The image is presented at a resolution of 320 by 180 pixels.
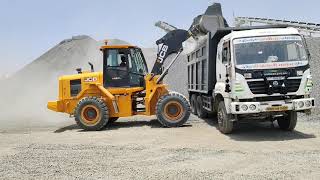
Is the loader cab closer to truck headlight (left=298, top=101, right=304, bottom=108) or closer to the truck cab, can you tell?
the truck cab

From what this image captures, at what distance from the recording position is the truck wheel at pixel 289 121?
12.5 m

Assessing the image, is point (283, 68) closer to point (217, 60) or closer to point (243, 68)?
point (243, 68)

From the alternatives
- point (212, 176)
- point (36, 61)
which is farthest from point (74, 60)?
point (212, 176)

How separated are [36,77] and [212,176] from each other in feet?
134

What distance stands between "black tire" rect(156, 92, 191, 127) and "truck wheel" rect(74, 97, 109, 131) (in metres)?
1.73

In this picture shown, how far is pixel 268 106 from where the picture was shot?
37.3 feet

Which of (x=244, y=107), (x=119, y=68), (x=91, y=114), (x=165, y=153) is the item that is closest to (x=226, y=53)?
(x=244, y=107)

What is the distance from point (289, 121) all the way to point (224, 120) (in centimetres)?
193

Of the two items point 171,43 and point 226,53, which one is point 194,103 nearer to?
point 171,43

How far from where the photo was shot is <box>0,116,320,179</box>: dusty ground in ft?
26.2

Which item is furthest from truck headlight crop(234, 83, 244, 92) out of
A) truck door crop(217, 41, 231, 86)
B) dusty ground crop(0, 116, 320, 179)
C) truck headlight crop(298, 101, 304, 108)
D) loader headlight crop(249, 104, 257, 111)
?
truck headlight crop(298, 101, 304, 108)

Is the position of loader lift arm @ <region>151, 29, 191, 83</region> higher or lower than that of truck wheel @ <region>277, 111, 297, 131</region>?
higher

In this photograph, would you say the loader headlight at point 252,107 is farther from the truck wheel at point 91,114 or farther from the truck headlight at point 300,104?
the truck wheel at point 91,114

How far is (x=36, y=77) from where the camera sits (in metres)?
46.1
